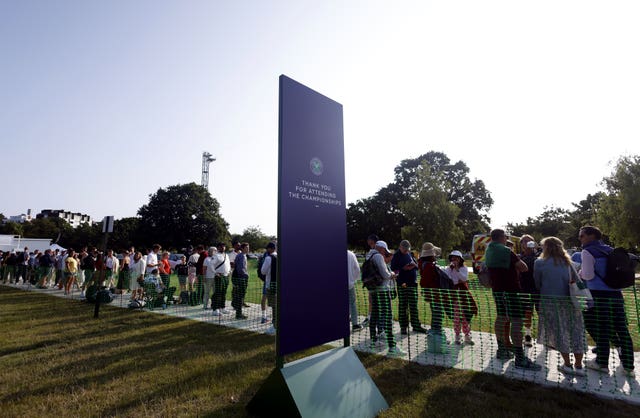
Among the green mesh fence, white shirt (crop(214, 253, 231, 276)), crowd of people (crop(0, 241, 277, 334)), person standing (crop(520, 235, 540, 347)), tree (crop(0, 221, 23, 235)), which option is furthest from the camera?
tree (crop(0, 221, 23, 235))

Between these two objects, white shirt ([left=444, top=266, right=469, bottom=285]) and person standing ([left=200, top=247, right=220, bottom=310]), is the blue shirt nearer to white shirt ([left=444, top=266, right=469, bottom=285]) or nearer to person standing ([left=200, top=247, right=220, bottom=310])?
white shirt ([left=444, top=266, right=469, bottom=285])

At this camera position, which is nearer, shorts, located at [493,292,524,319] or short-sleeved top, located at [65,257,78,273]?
shorts, located at [493,292,524,319]

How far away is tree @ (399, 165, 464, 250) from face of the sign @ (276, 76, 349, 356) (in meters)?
24.9

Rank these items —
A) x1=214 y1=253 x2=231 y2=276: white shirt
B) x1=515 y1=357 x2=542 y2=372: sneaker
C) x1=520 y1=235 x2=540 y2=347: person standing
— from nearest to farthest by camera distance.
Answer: x1=515 y1=357 x2=542 y2=372: sneaker
x1=520 y1=235 x2=540 y2=347: person standing
x1=214 y1=253 x2=231 y2=276: white shirt

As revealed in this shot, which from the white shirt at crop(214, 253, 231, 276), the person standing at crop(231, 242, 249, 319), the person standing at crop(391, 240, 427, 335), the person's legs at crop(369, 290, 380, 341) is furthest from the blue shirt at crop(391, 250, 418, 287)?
the white shirt at crop(214, 253, 231, 276)

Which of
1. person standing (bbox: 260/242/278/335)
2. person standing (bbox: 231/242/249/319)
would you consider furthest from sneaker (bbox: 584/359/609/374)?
person standing (bbox: 231/242/249/319)

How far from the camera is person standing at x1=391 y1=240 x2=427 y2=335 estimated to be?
7270 mm

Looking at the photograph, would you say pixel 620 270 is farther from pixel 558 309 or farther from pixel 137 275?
pixel 137 275

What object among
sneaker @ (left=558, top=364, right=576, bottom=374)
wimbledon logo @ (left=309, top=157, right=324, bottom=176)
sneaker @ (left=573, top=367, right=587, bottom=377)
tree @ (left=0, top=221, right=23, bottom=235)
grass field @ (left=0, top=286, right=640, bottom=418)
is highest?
tree @ (left=0, top=221, right=23, bottom=235)

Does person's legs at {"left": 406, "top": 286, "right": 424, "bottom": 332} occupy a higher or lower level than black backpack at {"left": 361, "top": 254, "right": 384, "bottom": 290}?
lower

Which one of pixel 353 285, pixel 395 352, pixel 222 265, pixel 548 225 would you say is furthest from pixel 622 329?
pixel 548 225

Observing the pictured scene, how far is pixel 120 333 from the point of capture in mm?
7809

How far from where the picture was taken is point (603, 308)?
16.7ft

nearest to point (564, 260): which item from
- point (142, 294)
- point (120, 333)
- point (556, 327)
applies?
point (556, 327)
